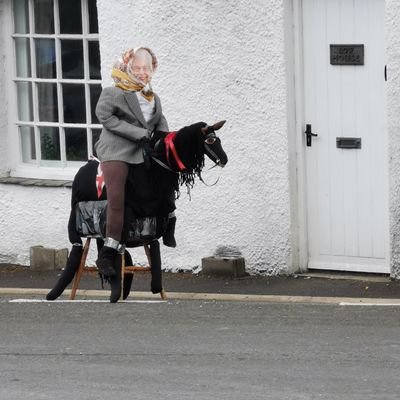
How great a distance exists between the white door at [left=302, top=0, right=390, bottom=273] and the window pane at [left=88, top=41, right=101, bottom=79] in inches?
81.4

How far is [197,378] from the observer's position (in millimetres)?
8328

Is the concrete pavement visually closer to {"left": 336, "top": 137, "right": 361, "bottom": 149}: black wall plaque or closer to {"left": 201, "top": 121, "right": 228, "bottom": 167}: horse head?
{"left": 336, "top": 137, "right": 361, "bottom": 149}: black wall plaque

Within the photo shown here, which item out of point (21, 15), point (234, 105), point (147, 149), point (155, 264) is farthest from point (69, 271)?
point (21, 15)

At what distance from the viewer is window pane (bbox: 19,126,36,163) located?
1402cm

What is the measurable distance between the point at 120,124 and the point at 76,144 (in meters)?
3.05

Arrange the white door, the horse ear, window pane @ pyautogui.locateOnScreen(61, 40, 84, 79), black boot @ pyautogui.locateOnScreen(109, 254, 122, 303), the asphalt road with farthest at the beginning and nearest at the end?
1. window pane @ pyautogui.locateOnScreen(61, 40, 84, 79)
2. the white door
3. black boot @ pyautogui.locateOnScreen(109, 254, 122, 303)
4. the horse ear
5. the asphalt road

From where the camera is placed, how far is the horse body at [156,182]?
418 inches

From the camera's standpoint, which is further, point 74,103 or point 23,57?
point 23,57

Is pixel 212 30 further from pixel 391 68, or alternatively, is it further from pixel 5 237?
pixel 5 237

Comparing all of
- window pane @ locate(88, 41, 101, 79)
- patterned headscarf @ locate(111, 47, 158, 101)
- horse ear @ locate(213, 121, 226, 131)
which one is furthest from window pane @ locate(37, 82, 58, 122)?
horse ear @ locate(213, 121, 226, 131)

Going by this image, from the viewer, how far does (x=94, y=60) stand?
44.4ft

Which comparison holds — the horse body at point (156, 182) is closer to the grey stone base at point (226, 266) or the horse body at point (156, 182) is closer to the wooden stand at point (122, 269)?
the wooden stand at point (122, 269)

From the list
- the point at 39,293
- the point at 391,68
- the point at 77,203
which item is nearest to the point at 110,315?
the point at 77,203

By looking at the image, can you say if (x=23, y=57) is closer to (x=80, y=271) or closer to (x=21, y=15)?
(x=21, y=15)
